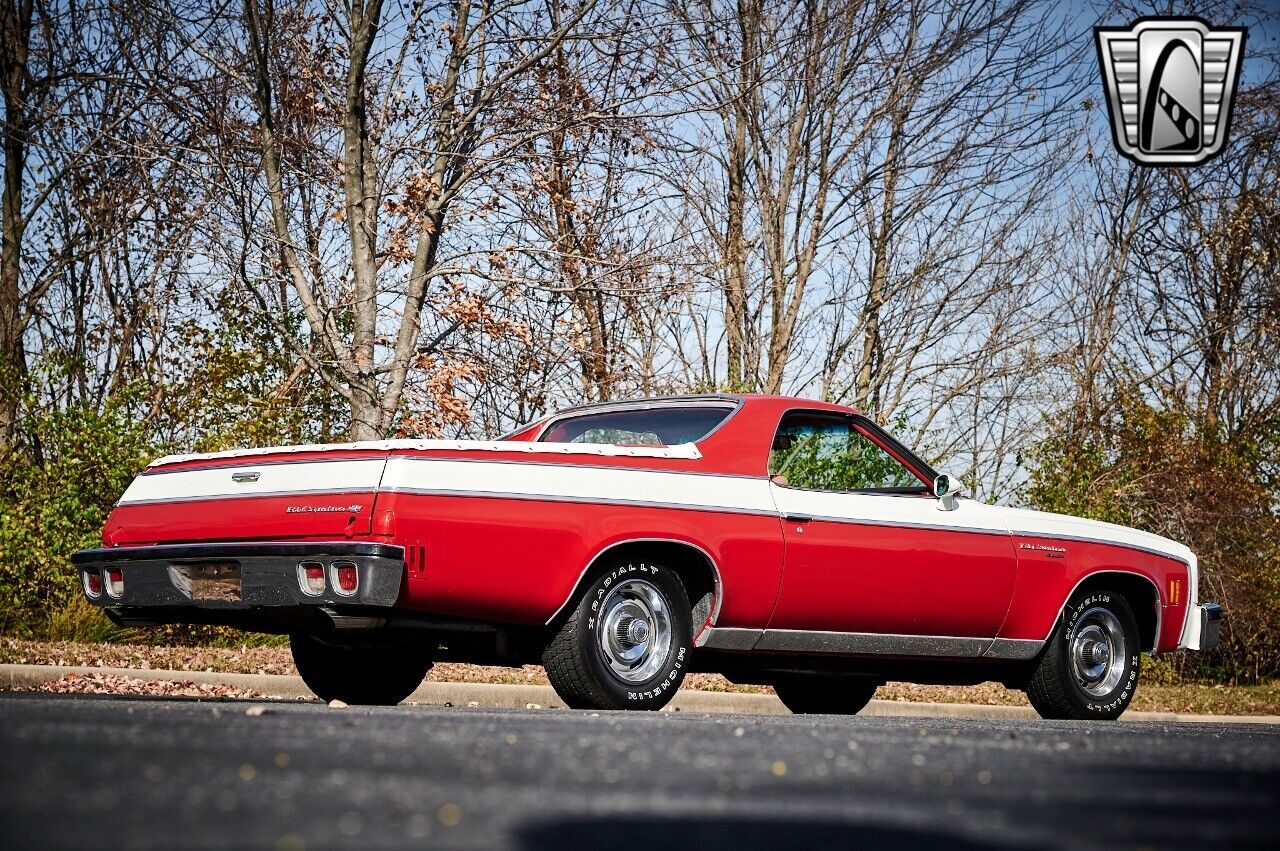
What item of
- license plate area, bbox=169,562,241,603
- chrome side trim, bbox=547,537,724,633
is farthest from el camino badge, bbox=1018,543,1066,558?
license plate area, bbox=169,562,241,603

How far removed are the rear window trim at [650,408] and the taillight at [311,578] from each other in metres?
1.84

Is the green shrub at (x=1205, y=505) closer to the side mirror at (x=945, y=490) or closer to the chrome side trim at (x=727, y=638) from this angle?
the side mirror at (x=945, y=490)

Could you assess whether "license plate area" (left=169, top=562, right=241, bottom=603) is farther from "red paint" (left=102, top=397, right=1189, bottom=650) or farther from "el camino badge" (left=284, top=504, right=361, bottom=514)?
"el camino badge" (left=284, top=504, right=361, bottom=514)

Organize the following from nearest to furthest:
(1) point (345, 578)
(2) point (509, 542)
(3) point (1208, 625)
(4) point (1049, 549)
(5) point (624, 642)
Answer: (1) point (345, 578)
(2) point (509, 542)
(5) point (624, 642)
(4) point (1049, 549)
(3) point (1208, 625)

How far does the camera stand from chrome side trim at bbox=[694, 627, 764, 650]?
7109 mm

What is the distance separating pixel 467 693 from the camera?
9.93m

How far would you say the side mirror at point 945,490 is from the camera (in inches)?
315

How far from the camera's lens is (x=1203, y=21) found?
19219mm

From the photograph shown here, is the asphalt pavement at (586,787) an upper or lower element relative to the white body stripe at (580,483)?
lower

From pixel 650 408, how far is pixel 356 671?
2119 mm

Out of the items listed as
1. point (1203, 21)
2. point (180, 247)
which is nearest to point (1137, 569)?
point (180, 247)

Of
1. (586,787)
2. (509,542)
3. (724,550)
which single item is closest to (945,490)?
(724,550)

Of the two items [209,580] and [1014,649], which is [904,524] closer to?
[1014,649]

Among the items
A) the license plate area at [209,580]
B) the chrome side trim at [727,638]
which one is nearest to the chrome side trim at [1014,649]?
the chrome side trim at [727,638]
